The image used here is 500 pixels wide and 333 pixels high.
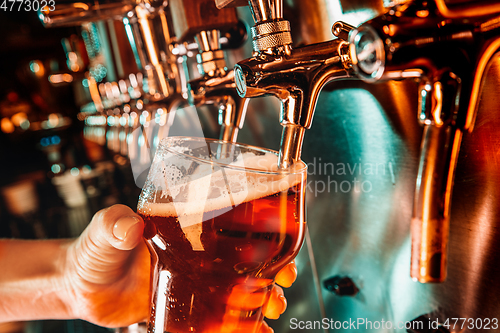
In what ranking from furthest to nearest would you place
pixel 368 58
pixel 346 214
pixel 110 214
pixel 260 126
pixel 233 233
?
pixel 260 126 < pixel 346 214 < pixel 110 214 < pixel 233 233 < pixel 368 58

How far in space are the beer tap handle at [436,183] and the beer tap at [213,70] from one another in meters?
0.35

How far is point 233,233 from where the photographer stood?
41cm

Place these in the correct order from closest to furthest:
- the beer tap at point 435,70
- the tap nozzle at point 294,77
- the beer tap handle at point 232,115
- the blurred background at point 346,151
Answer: the beer tap at point 435,70 < the tap nozzle at point 294,77 < the blurred background at point 346,151 < the beer tap handle at point 232,115

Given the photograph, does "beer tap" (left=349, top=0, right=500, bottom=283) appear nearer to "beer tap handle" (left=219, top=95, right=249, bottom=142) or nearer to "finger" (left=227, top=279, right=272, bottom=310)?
"finger" (left=227, top=279, right=272, bottom=310)

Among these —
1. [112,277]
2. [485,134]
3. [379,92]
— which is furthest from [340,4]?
[112,277]

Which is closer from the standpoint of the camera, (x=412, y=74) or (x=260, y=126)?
(x=412, y=74)

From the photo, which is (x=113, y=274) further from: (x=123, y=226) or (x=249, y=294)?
(x=249, y=294)

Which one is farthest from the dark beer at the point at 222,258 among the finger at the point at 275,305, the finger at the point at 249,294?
the finger at the point at 275,305

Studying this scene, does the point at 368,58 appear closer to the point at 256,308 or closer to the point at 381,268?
the point at 256,308

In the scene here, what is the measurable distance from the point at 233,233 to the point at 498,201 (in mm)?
334

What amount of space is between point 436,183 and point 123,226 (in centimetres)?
41

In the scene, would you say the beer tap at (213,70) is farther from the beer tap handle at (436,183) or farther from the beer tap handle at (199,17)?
the beer tap handle at (436,183)

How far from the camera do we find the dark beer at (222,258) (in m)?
0.41

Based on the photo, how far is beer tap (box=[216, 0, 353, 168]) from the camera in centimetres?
39
